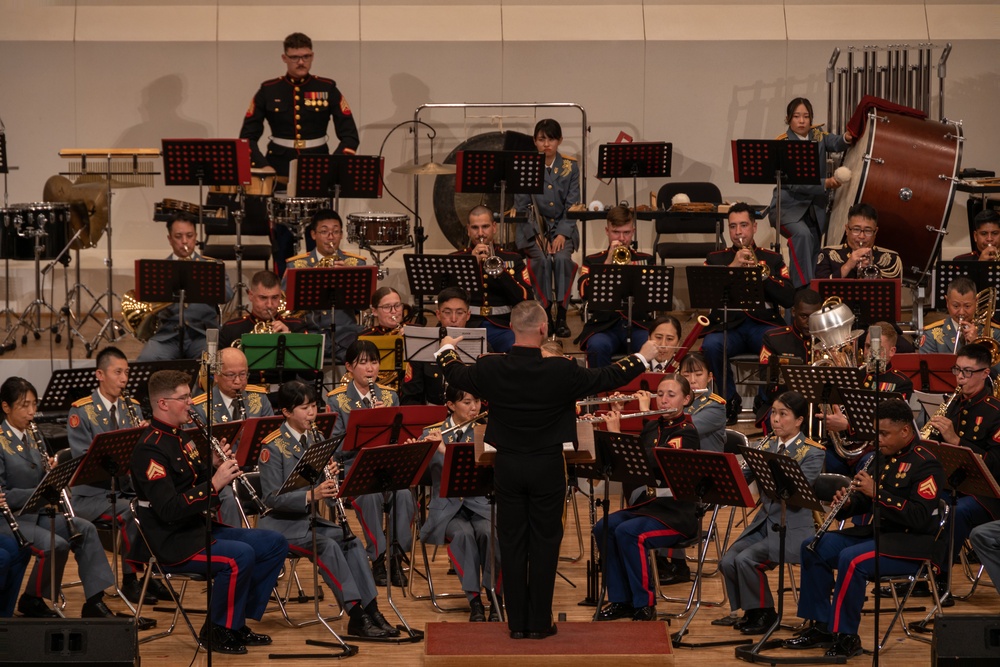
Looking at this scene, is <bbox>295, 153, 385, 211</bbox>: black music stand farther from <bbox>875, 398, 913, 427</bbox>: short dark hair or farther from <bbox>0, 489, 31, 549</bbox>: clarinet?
<bbox>875, 398, 913, 427</bbox>: short dark hair

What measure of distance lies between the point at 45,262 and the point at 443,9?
4737mm

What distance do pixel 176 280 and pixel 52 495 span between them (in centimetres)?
316

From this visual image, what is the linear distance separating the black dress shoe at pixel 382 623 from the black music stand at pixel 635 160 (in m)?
5.11

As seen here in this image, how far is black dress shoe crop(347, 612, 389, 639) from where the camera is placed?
7.42 meters

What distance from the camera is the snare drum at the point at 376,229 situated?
11539 millimetres

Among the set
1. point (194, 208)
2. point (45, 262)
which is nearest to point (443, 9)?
point (194, 208)

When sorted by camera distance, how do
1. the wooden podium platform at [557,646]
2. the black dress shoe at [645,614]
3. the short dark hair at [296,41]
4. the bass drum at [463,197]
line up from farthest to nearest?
1. the bass drum at [463,197]
2. the short dark hair at [296,41]
3. the black dress shoe at [645,614]
4. the wooden podium platform at [557,646]

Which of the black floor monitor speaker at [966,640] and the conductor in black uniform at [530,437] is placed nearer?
the black floor monitor speaker at [966,640]

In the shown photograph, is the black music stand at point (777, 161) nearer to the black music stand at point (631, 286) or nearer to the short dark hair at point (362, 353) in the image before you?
the black music stand at point (631, 286)

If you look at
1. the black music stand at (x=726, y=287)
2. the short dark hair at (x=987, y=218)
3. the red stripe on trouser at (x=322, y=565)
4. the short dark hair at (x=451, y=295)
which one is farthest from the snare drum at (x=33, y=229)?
the short dark hair at (x=987, y=218)

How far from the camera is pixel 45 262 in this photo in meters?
13.6

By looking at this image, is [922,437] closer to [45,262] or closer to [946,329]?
[946,329]

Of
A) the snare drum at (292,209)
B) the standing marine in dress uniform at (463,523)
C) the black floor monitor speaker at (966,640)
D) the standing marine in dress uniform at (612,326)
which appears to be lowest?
the black floor monitor speaker at (966,640)

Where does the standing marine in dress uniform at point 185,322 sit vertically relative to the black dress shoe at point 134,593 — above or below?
above
